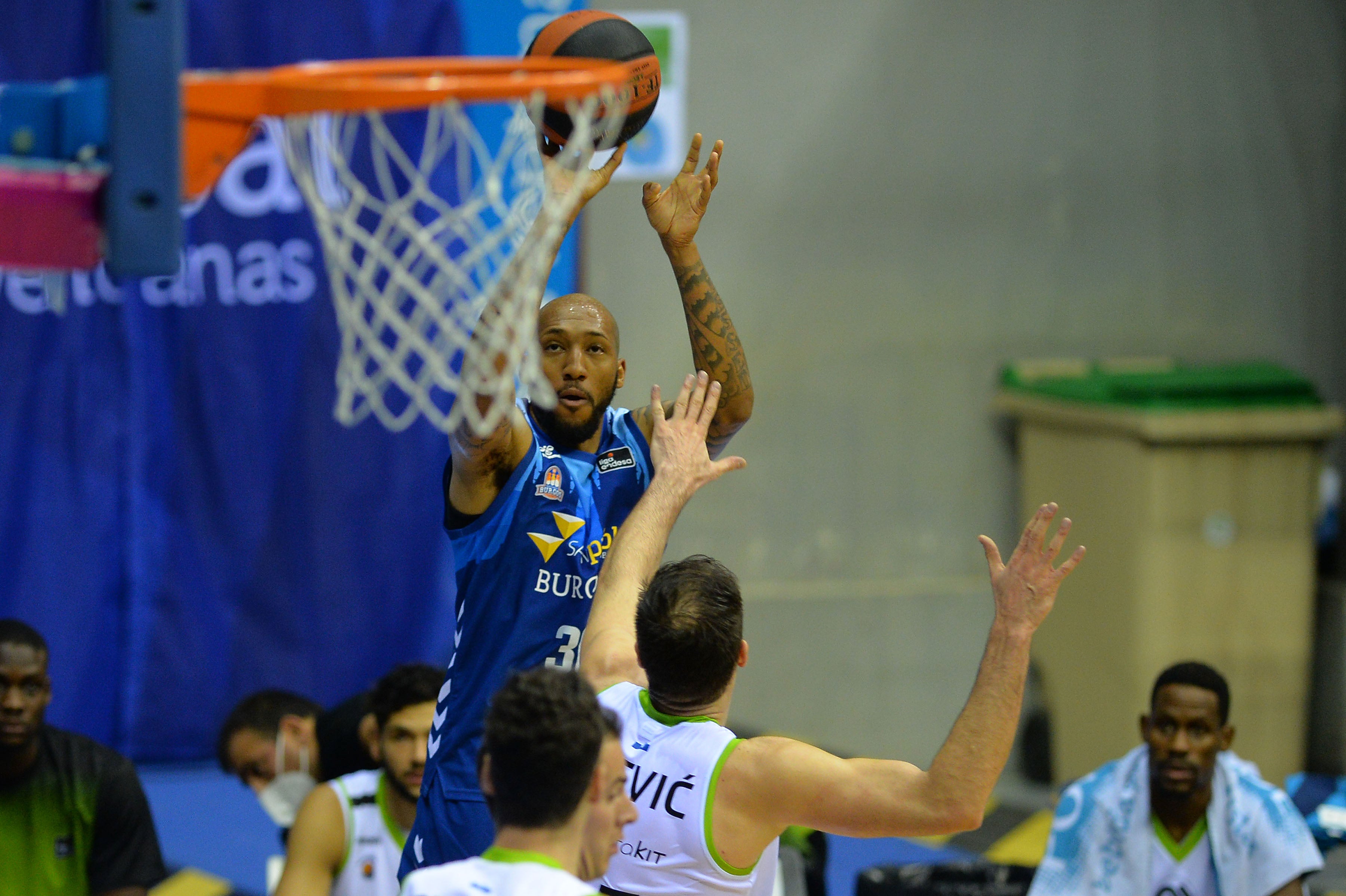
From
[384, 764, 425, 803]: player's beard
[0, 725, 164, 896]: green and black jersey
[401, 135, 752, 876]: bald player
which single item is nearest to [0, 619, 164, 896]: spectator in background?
[0, 725, 164, 896]: green and black jersey

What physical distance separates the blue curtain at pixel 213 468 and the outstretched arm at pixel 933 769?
448 cm

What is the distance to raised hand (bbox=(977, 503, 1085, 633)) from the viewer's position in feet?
10.0

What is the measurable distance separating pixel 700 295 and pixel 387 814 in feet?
6.34

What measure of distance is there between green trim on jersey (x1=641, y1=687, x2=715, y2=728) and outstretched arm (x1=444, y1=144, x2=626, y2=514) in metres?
0.66

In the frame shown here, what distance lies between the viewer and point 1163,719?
508cm

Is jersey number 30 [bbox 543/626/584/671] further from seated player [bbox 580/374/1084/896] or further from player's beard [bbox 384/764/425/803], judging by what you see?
player's beard [bbox 384/764/425/803]

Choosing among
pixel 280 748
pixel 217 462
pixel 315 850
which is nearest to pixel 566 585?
pixel 315 850

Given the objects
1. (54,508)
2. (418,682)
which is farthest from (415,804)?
(54,508)

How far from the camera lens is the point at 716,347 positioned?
4.18m

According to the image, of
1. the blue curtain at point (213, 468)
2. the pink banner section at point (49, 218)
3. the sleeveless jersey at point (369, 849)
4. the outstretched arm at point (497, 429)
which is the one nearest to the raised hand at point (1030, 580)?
the outstretched arm at point (497, 429)

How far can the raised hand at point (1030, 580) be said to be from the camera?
10.0 ft

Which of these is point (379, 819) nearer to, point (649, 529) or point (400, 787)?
point (400, 787)

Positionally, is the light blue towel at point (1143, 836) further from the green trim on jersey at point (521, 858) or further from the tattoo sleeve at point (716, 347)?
the green trim on jersey at point (521, 858)

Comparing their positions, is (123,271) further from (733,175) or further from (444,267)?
(733,175)
